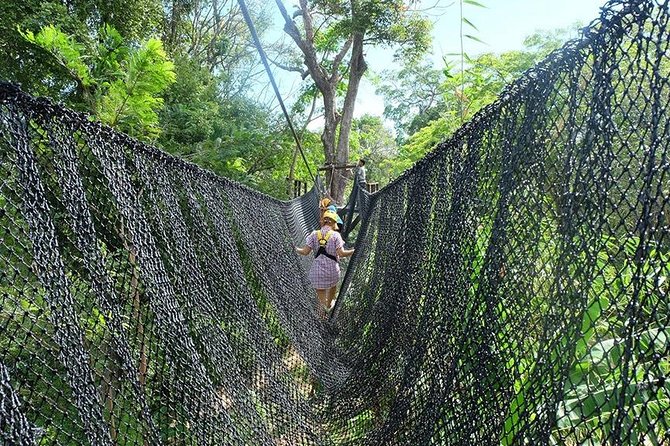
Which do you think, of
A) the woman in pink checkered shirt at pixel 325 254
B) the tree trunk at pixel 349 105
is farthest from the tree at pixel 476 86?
the tree trunk at pixel 349 105

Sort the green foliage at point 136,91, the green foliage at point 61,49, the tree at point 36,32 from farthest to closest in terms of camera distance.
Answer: the tree at point 36,32, the green foliage at point 136,91, the green foliage at point 61,49

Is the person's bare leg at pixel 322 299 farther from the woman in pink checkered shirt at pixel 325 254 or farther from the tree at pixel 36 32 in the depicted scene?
the tree at pixel 36 32

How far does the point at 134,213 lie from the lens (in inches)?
45.9

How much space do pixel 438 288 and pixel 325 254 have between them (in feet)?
7.88

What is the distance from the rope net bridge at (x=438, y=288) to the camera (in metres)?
0.74

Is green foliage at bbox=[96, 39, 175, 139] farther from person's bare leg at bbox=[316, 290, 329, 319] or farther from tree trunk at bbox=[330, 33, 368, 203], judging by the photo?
tree trunk at bbox=[330, 33, 368, 203]

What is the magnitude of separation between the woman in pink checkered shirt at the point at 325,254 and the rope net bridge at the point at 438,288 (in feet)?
4.63

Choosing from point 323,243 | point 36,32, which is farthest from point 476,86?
point 36,32

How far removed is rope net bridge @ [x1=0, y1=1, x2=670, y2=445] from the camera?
0.74 metres

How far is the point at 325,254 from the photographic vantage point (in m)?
3.68

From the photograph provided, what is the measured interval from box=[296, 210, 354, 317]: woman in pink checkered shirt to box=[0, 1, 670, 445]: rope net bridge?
55.6 inches

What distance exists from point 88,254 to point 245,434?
759mm

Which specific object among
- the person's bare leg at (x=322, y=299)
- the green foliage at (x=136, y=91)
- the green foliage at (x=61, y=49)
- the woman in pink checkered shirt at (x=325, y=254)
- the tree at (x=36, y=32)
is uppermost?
the tree at (x=36, y=32)

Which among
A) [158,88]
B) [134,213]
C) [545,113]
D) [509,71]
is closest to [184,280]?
[134,213]
